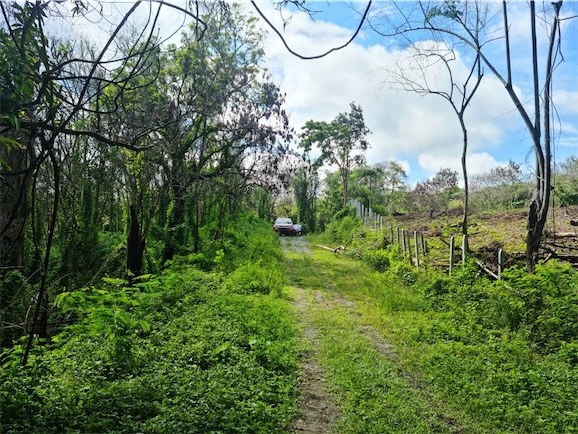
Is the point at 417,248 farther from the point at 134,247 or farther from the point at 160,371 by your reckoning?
the point at 160,371

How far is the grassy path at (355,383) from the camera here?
433 centimetres

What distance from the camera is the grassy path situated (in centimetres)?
433

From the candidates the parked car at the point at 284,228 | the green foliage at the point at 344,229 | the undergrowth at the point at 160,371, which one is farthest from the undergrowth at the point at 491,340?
the parked car at the point at 284,228

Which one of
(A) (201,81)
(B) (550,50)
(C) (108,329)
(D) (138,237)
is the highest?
(A) (201,81)

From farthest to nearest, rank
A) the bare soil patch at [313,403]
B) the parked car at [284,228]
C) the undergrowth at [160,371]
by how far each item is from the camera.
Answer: the parked car at [284,228]
the bare soil patch at [313,403]
the undergrowth at [160,371]

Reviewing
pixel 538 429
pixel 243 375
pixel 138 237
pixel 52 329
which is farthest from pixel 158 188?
pixel 538 429

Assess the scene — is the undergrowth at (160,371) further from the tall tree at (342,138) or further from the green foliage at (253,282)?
the tall tree at (342,138)

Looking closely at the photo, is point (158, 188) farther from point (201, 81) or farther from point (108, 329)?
point (108, 329)

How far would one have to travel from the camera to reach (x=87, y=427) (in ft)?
12.1

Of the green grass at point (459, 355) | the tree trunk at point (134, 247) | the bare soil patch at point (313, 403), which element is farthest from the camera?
the tree trunk at point (134, 247)

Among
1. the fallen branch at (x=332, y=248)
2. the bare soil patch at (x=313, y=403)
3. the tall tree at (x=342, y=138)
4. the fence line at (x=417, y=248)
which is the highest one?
the tall tree at (x=342, y=138)

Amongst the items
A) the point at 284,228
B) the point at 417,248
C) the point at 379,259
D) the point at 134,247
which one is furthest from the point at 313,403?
the point at 284,228

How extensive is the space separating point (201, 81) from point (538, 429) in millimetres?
13201

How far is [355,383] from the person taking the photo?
523cm
